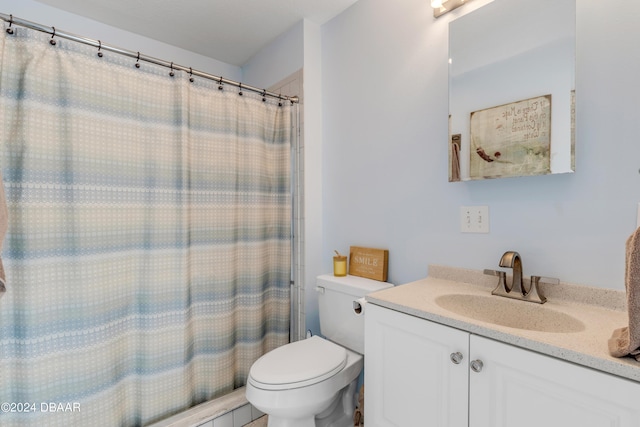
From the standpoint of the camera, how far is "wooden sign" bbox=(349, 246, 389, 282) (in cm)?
158

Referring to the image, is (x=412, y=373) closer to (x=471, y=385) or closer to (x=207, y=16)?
(x=471, y=385)

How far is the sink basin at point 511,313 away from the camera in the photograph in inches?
37.1

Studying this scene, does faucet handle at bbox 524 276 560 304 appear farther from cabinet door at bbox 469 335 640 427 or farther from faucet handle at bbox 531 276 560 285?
cabinet door at bbox 469 335 640 427

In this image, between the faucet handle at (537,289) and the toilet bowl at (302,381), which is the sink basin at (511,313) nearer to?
the faucet handle at (537,289)

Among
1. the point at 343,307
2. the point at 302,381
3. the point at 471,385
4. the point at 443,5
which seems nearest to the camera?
the point at 471,385

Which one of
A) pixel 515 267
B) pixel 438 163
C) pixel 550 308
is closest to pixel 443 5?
pixel 438 163

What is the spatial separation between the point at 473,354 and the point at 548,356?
17 centimetres

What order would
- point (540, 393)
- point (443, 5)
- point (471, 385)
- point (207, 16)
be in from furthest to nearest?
point (207, 16)
point (443, 5)
point (471, 385)
point (540, 393)

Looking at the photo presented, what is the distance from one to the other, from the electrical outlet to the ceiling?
53.9 inches

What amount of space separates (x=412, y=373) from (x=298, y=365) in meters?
0.55

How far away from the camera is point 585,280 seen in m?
1.01

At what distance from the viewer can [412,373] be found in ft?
3.22

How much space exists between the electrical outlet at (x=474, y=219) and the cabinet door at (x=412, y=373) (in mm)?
525

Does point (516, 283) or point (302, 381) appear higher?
point (516, 283)
